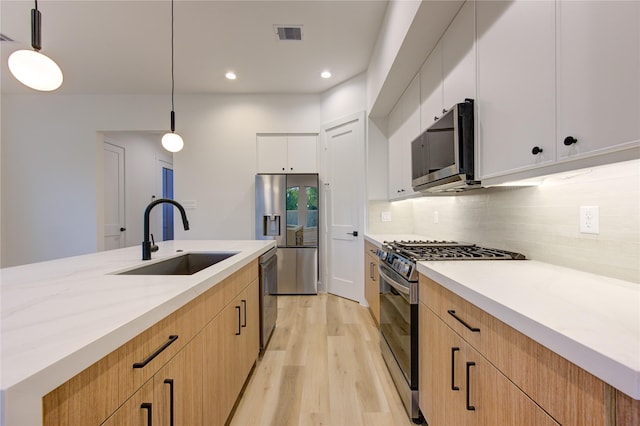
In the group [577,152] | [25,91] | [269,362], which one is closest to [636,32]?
[577,152]

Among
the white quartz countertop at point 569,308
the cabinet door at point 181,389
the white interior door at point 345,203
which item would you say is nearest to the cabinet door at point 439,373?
the white quartz countertop at point 569,308

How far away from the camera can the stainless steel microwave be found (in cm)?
145

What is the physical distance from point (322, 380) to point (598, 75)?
2.12 m

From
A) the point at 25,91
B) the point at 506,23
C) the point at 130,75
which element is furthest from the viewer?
the point at 25,91

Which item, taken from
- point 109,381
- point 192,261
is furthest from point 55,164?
point 109,381

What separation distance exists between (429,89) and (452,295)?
5.19 feet

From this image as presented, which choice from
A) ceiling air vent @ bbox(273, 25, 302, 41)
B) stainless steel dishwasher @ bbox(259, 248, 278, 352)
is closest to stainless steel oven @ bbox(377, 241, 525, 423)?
stainless steel dishwasher @ bbox(259, 248, 278, 352)

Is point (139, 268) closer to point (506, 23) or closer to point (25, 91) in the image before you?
point (506, 23)

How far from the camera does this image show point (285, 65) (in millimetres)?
3531

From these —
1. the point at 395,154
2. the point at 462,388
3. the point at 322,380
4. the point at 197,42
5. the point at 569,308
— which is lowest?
the point at 322,380

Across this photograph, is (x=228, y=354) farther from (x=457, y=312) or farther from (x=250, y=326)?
(x=457, y=312)

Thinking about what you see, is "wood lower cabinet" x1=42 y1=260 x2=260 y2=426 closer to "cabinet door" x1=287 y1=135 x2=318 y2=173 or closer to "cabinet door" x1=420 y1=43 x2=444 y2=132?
"cabinet door" x1=420 y1=43 x2=444 y2=132

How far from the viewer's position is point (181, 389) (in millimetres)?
960

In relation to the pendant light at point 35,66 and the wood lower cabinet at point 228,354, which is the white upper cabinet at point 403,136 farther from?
the pendant light at point 35,66
